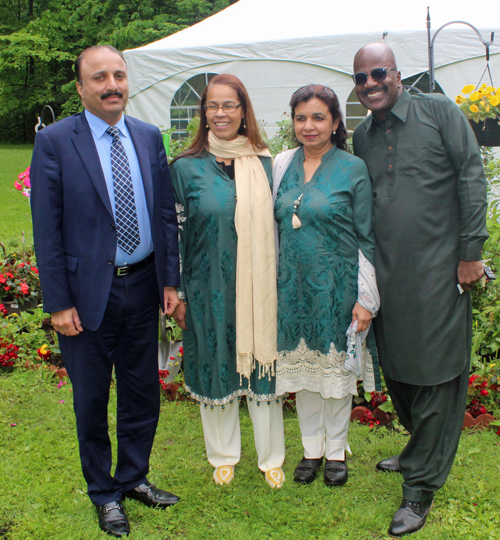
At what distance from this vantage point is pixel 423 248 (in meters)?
2.46

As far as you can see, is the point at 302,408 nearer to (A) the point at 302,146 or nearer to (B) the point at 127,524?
(B) the point at 127,524

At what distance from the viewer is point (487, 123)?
13.1ft

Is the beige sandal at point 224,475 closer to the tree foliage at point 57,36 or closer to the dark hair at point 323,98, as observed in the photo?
the dark hair at point 323,98

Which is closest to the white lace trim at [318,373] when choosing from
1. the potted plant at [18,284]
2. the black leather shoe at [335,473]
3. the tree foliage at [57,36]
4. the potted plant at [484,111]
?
the black leather shoe at [335,473]

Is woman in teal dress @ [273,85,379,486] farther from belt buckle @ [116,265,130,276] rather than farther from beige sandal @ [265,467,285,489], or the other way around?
belt buckle @ [116,265,130,276]

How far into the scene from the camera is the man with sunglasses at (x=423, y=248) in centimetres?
243

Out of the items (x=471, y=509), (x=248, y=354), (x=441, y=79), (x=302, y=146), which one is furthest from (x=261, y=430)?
(x=441, y=79)

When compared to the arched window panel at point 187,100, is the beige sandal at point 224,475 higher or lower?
lower

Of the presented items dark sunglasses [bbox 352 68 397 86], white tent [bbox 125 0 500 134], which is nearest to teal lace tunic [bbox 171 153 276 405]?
dark sunglasses [bbox 352 68 397 86]

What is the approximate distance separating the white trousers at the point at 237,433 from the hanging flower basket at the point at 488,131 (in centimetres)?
247

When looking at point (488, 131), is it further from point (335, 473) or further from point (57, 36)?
point (57, 36)

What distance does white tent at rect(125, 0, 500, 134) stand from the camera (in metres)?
7.70

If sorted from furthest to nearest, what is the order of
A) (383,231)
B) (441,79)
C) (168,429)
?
(441,79)
(168,429)
(383,231)

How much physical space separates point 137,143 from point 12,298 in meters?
3.24
